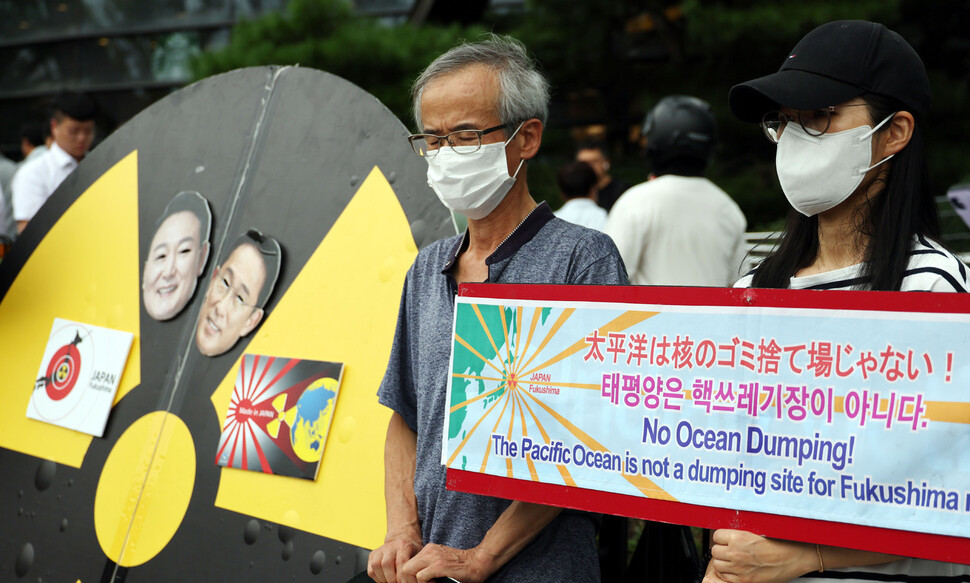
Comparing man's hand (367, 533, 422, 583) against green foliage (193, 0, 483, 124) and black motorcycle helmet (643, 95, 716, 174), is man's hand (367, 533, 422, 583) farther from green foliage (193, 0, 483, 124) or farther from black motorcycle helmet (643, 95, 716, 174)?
green foliage (193, 0, 483, 124)

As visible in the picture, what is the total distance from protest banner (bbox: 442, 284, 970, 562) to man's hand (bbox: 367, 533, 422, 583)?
0.23 meters

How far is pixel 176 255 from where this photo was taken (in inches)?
126

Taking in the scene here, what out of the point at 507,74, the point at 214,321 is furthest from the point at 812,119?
the point at 214,321

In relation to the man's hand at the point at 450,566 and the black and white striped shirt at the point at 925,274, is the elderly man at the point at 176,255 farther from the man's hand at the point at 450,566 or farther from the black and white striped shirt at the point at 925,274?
the black and white striped shirt at the point at 925,274

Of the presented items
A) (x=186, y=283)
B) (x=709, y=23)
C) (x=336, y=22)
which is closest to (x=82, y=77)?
(x=336, y=22)

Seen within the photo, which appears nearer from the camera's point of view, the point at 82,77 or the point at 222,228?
the point at 222,228

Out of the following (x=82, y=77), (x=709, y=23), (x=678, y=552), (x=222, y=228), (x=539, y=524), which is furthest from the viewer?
(x=82, y=77)

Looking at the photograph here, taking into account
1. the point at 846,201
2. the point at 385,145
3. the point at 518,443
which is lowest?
the point at 518,443

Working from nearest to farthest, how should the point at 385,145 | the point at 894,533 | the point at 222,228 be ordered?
the point at 894,533
the point at 385,145
the point at 222,228

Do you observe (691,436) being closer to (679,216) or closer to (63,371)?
(679,216)

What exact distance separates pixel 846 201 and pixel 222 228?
2135mm

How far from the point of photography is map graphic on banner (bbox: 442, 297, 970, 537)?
1351 mm

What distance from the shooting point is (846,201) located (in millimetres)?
1587

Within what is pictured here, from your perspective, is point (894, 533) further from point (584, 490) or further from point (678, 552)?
point (678, 552)
